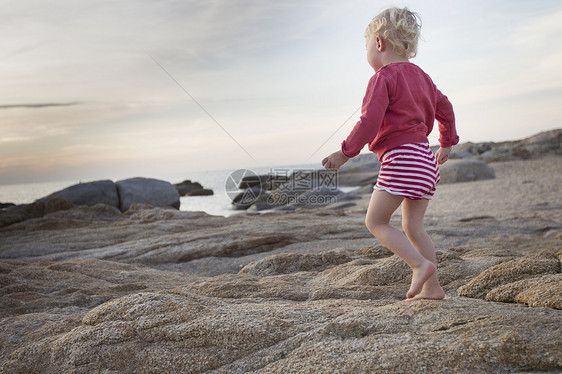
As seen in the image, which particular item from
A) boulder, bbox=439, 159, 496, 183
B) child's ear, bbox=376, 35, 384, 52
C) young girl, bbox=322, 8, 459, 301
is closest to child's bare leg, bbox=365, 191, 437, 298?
young girl, bbox=322, 8, 459, 301

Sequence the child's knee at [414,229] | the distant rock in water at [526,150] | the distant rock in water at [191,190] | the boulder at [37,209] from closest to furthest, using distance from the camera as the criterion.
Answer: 1. the child's knee at [414,229]
2. the boulder at [37,209]
3. the distant rock in water at [191,190]
4. the distant rock in water at [526,150]

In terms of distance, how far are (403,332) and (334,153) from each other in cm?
103

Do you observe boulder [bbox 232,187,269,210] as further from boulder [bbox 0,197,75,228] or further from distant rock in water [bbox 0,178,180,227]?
boulder [bbox 0,197,75,228]

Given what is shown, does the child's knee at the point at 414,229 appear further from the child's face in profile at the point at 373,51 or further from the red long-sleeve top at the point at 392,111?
the child's face in profile at the point at 373,51

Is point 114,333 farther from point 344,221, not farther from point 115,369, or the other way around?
point 344,221

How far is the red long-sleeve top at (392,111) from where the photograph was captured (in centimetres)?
240

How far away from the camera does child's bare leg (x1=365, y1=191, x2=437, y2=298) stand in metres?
2.34

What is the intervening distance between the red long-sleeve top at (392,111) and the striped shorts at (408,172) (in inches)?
2.0

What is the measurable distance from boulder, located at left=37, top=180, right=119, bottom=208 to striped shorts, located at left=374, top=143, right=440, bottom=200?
12.3 metres

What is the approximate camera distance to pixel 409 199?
2.52m

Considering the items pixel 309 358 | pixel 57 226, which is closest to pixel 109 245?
pixel 57 226

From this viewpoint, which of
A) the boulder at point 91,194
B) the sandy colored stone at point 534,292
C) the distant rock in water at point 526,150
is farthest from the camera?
the distant rock in water at point 526,150

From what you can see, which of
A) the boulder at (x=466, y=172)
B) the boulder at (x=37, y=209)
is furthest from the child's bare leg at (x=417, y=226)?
the boulder at (x=466, y=172)

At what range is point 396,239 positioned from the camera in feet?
7.84
